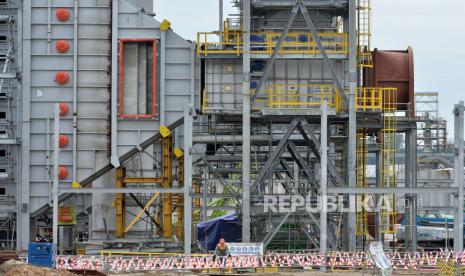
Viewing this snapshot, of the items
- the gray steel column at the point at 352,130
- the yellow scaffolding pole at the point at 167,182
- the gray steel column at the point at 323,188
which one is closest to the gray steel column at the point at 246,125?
the gray steel column at the point at 323,188

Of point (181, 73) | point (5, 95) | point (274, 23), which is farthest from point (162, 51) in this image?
point (5, 95)

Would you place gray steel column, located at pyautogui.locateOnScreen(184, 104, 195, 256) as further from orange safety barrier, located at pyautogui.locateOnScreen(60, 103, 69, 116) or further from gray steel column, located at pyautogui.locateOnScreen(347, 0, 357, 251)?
gray steel column, located at pyautogui.locateOnScreen(347, 0, 357, 251)

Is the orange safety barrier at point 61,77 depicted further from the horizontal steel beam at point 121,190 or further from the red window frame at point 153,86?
the horizontal steel beam at point 121,190

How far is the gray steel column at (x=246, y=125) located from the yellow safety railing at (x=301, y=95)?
106cm

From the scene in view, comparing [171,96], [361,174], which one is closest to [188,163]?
[171,96]

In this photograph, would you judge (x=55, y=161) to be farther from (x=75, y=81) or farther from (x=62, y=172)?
(x=75, y=81)

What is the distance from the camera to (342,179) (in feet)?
148

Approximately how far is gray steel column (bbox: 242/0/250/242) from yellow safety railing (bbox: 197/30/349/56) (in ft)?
2.28

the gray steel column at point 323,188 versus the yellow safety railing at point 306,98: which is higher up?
the yellow safety railing at point 306,98

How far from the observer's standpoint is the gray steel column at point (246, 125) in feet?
138

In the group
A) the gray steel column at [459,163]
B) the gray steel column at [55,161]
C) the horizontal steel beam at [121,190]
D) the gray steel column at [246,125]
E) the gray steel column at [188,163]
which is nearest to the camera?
the gray steel column at [459,163]

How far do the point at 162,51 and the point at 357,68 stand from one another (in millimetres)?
8265

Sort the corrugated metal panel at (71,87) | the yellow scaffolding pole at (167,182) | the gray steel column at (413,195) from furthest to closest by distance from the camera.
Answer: the gray steel column at (413,195), the yellow scaffolding pole at (167,182), the corrugated metal panel at (71,87)

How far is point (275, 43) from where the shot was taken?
142ft
